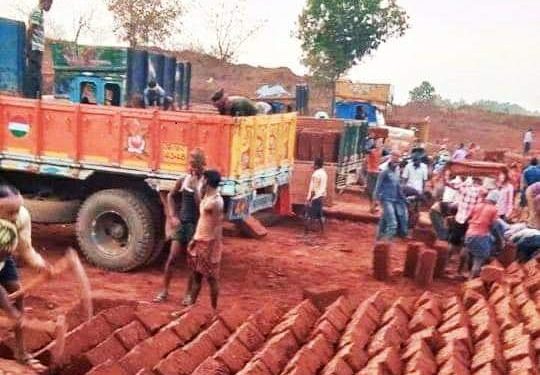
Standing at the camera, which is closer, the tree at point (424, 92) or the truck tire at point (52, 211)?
the truck tire at point (52, 211)

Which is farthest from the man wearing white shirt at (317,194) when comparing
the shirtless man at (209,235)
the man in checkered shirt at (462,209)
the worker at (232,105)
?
the shirtless man at (209,235)

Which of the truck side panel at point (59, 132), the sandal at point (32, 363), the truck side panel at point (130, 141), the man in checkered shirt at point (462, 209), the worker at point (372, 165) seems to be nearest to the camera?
the sandal at point (32, 363)

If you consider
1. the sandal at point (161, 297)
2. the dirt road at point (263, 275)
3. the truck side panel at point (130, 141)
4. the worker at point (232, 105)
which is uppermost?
the worker at point (232, 105)

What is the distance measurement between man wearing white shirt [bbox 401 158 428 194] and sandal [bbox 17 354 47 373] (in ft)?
25.7

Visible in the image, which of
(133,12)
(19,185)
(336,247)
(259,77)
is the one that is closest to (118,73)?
(19,185)

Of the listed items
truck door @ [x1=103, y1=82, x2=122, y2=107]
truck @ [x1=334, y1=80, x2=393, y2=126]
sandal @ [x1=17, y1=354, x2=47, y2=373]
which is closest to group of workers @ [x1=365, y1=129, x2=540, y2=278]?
truck door @ [x1=103, y1=82, x2=122, y2=107]

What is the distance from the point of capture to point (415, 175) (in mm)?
11594

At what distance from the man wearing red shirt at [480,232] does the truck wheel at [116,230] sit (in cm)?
351

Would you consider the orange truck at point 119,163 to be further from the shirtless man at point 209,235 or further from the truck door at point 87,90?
the truck door at point 87,90

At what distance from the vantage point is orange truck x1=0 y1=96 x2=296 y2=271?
25.5 ft

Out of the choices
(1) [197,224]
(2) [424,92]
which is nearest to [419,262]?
(1) [197,224]

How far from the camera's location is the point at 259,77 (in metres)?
33.1

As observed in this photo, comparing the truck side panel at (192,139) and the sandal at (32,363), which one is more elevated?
the truck side panel at (192,139)

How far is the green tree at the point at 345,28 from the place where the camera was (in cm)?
2811
